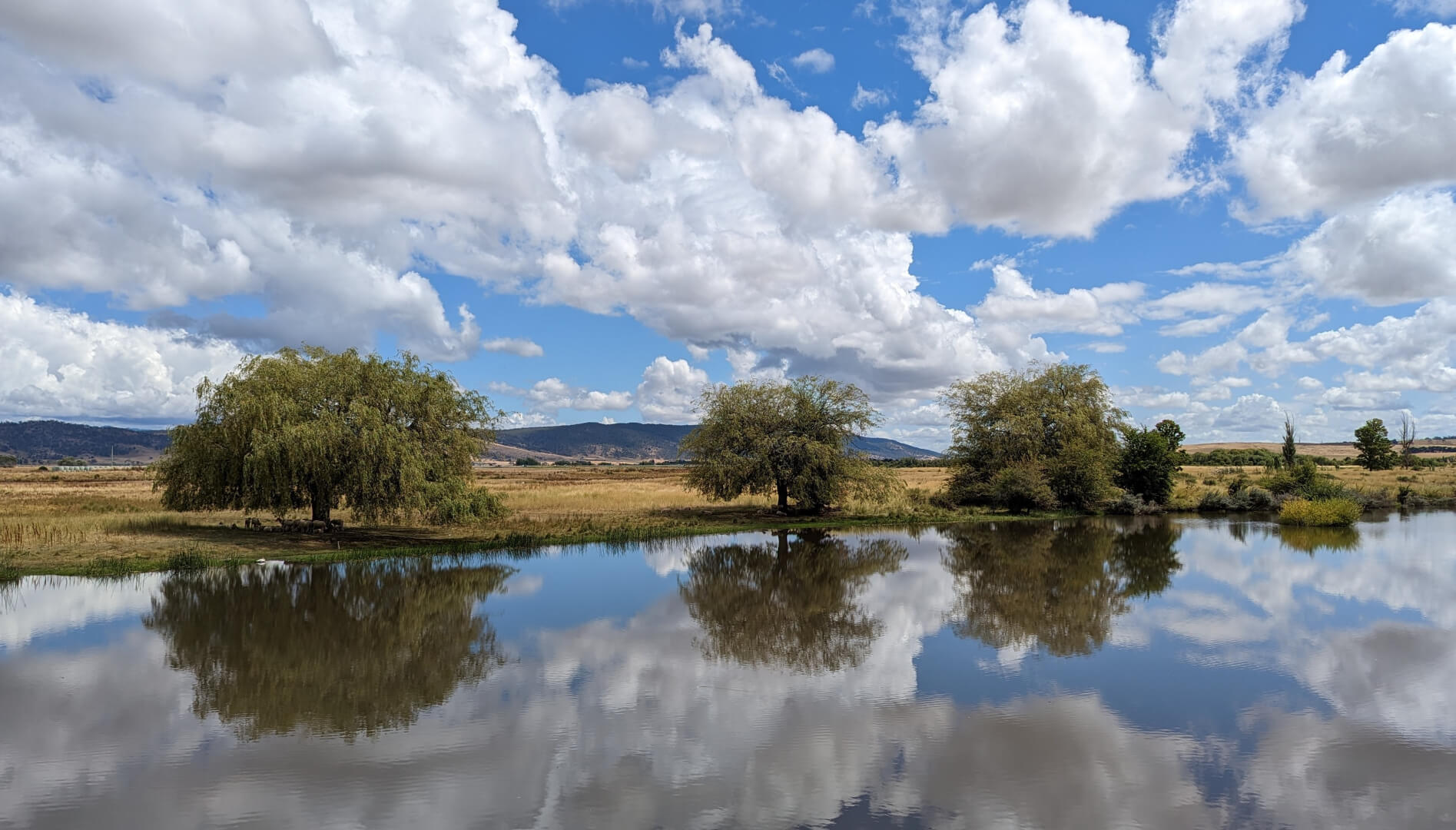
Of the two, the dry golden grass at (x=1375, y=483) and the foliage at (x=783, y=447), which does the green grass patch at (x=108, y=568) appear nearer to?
the foliage at (x=783, y=447)

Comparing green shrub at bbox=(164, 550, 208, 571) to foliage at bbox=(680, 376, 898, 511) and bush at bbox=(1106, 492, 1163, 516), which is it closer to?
foliage at bbox=(680, 376, 898, 511)

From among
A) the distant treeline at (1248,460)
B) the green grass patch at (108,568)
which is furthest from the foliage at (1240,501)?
the distant treeline at (1248,460)

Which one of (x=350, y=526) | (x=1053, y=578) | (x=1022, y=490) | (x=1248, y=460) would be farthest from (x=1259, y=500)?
(x=1248, y=460)

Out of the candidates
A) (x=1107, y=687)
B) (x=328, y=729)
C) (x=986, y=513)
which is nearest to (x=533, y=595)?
(x=328, y=729)

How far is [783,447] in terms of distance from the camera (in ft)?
143

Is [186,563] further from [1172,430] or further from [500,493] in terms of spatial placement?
[1172,430]

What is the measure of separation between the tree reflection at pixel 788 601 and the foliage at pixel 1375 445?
85897mm

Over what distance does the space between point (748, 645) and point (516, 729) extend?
614cm

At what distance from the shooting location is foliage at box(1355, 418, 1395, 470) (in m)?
89.6

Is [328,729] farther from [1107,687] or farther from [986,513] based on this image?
[986,513]

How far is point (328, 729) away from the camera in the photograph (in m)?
11.3

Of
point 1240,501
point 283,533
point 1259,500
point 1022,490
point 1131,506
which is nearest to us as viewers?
point 283,533

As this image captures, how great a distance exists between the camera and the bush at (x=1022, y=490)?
4822 centimetres

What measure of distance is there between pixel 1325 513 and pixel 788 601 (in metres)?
36.4
